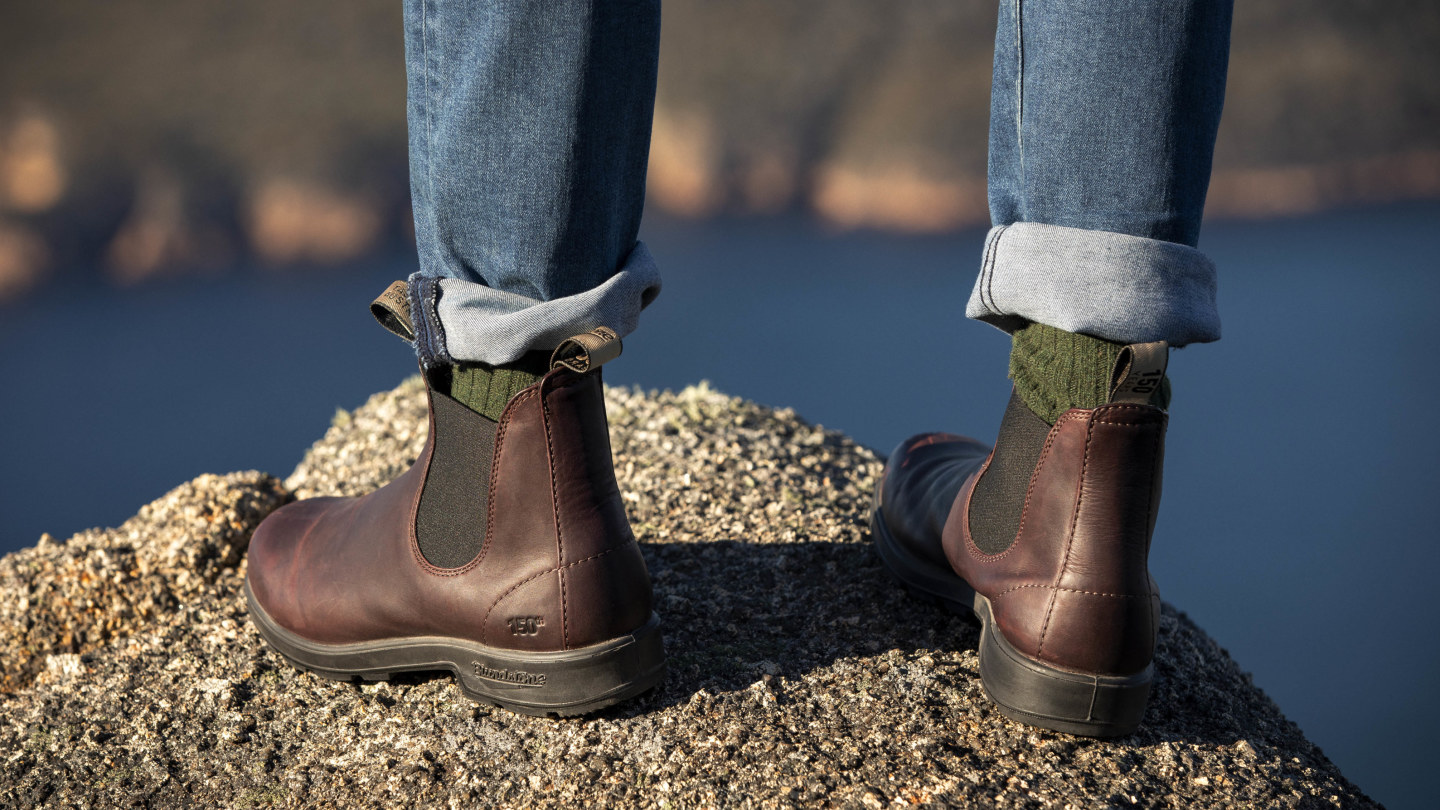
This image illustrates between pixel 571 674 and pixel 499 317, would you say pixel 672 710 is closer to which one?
pixel 571 674

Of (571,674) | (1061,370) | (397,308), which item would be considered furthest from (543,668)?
(1061,370)

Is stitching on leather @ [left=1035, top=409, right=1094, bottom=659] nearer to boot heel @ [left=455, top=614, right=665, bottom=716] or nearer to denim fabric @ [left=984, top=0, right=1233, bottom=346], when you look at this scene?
denim fabric @ [left=984, top=0, right=1233, bottom=346]

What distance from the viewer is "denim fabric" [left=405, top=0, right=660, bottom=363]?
3.11 feet

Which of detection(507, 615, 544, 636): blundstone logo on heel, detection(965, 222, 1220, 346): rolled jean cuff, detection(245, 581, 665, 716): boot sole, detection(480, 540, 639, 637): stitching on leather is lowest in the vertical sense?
detection(245, 581, 665, 716): boot sole

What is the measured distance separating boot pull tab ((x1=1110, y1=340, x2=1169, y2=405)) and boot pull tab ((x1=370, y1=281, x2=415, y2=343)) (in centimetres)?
76

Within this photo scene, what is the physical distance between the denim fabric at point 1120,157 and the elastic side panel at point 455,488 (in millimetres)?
642

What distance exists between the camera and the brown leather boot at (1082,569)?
3.30ft

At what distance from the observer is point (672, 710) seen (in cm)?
115

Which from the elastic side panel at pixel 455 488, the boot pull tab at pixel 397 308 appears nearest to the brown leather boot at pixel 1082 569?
the elastic side panel at pixel 455 488

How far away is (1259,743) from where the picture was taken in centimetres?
117

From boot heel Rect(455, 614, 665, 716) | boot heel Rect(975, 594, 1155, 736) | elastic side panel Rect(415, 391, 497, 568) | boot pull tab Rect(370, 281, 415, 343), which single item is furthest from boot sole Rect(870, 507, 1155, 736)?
boot pull tab Rect(370, 281, 415, 343)

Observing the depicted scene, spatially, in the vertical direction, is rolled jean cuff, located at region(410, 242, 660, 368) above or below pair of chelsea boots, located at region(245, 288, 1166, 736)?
above

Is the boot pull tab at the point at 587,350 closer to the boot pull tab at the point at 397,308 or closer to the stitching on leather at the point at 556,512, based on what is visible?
the stitching on leather at the point at 556,512

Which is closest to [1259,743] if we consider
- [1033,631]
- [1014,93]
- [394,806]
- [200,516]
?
[1033,631]
